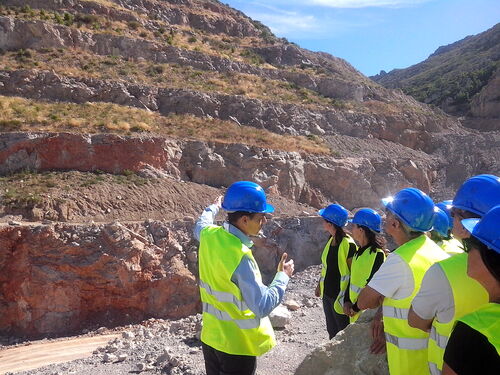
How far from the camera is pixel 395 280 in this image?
254 centimetres

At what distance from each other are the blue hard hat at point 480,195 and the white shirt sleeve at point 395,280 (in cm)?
51

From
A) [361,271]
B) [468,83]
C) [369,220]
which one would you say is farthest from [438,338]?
[468,83]

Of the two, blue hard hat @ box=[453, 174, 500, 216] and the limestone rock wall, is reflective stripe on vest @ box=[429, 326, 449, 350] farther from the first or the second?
the limestone rock wall

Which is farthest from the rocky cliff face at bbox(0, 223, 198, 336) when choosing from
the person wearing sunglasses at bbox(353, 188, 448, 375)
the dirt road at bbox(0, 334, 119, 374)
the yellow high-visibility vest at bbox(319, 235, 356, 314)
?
the person wearing sunglasses at bbox(353, 188, 448, 375)

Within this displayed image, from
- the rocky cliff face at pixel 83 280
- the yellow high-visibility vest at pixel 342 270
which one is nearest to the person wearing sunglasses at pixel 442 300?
the yellow high-visibility vest at pixel 342 270

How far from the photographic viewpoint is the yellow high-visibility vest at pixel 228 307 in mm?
2645

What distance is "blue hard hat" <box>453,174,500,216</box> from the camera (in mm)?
2469

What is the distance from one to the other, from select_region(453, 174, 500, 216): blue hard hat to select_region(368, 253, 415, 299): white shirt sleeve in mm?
511

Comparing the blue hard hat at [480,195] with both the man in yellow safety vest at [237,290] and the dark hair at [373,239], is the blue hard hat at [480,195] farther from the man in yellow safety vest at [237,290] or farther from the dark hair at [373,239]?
the dark hair at [373,239]

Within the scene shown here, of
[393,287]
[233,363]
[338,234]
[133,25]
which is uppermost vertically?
[133,25]

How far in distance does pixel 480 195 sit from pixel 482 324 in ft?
3.98

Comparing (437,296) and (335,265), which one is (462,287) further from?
(335,265)

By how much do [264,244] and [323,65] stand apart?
27.3 metres

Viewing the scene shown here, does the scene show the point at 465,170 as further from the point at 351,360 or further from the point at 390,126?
the point at 351,360
